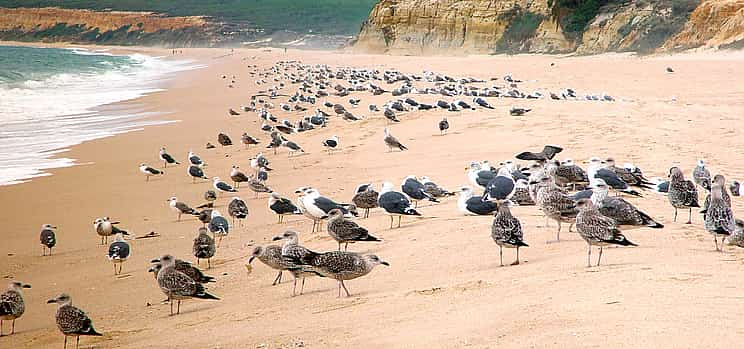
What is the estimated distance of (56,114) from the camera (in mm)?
26188

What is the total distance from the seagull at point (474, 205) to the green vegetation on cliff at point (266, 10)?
376ft

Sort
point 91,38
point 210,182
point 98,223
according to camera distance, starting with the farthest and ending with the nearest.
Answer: point 91,38 < point 210,182 < point 98,223

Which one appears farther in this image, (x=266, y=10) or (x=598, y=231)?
(x=266, y=10)

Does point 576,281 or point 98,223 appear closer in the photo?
point 576,281

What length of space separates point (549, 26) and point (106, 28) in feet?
316

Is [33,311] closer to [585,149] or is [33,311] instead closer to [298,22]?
[585,149]

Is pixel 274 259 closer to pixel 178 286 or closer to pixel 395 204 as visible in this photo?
pixel 178 286

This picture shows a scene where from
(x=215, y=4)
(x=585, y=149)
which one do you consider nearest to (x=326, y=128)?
(x=585, y=149)

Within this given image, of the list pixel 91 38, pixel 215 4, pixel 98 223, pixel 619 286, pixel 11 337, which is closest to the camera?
pixel 619 286

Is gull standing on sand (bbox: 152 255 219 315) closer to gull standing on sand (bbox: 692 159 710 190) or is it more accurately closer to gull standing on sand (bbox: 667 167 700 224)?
gull standing on sand (bbox: 667 167 700 224)

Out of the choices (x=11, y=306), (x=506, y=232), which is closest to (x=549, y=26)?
(x=506, y=232)

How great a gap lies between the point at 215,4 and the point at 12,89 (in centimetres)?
11481

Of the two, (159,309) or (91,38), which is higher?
(159,309)

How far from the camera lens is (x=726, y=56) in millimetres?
34125
